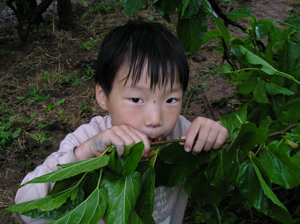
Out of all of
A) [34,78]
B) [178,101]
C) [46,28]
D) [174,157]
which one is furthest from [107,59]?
[46,28]

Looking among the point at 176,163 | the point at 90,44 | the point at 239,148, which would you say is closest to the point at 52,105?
the point at 90,44

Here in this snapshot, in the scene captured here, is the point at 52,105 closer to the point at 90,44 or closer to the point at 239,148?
the point at 90,44

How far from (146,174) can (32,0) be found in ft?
14.4

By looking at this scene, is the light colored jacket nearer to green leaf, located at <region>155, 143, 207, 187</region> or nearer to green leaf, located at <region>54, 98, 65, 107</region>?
green leaf, located at <region>155, 143, 207, 187</region>

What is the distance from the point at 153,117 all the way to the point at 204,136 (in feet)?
0.69

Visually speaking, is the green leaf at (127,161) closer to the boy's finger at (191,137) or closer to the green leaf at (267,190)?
the boy's finger at (191,137)

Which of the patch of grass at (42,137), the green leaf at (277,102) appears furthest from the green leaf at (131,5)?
the patch of grass at (42,137)

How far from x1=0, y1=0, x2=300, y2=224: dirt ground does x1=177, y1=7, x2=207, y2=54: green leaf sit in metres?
1.22

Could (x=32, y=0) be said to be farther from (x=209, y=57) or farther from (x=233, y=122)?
(x=233, y=122)

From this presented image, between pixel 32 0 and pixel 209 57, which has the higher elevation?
pixel 32 0

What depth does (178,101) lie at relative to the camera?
104 centimetres

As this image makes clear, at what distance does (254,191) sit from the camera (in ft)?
2.70

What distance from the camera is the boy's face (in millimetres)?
936

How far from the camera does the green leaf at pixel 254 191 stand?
0.82 m
